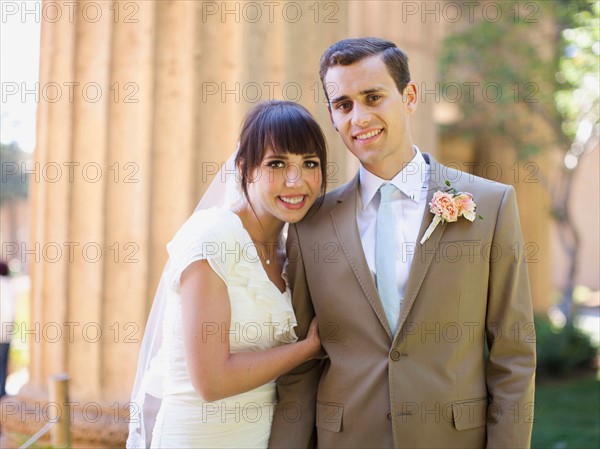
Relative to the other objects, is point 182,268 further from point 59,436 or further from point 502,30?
point 502,30

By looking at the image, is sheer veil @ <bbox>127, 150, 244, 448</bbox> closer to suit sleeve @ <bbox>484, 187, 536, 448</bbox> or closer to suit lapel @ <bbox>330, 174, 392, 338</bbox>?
suit lapel @ <bbox>330, 174, 392, 338</bbox>

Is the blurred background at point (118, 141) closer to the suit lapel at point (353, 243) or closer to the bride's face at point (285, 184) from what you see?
the bride's face at point (285, 184)

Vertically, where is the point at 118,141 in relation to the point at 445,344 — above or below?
above

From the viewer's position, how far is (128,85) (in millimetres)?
3482

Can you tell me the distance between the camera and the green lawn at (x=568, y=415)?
624 centimetres

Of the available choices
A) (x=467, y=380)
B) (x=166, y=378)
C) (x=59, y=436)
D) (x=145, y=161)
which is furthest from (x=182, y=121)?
(x=467, y=380)

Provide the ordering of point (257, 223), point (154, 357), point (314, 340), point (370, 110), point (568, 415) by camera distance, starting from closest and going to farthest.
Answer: point (370, 110), point (314, 340), point (257, 223), point (154, 357), point (568, 415)

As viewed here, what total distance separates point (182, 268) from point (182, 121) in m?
1.26

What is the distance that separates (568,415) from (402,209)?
5522 millimetres

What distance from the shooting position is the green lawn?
20.5ft

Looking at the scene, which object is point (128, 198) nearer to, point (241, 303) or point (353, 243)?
point (241, 303)

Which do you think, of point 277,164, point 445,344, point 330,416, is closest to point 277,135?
point 277,164

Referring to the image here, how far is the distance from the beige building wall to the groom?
1038 millimetres

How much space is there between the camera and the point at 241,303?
263 centimetres
